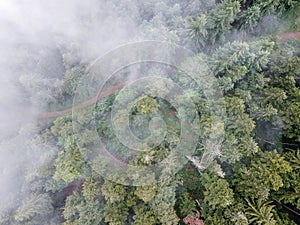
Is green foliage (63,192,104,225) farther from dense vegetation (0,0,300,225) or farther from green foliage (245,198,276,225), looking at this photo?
green foliage (245,198,276,225)

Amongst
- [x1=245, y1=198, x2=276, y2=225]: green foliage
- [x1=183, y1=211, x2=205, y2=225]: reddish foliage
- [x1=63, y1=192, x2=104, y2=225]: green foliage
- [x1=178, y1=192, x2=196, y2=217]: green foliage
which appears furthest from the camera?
[x1=183, y1=211, x2=205, y2=225]: reddish foliage

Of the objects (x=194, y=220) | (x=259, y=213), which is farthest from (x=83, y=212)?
(x=259, y=213)

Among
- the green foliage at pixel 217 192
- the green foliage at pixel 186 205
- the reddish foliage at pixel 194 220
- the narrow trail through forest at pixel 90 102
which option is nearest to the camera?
the green foliage at pixel 217 192

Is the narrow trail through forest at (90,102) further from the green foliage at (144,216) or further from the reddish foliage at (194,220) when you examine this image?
the reddish foliage at (194,220)

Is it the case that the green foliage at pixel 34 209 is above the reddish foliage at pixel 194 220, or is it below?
above

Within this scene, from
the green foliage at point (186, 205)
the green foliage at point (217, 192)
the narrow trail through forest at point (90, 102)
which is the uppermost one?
the narrow trail through forest at point (90, 102)

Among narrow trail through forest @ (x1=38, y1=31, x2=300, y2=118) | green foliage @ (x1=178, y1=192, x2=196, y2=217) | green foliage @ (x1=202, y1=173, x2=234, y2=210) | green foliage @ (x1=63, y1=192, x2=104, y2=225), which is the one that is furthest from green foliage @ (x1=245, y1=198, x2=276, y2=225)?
narrow trail through forest @ (x1=38, y1=31, x2=300, y2=118)

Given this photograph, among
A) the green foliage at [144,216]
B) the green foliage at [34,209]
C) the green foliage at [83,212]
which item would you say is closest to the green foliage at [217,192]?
the green foliage at [144,216]

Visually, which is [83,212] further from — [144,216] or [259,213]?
[259,213]

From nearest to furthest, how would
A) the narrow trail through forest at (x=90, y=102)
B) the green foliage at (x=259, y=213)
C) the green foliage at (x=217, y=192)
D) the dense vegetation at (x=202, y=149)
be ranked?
1. the green foliage at (x=259, y=213)
2. the green foliage at (x=217, y=192)
3. the dense vegetation at (x=202, y=149)
4. the narrow trail through forest at (x=90, y=102)
